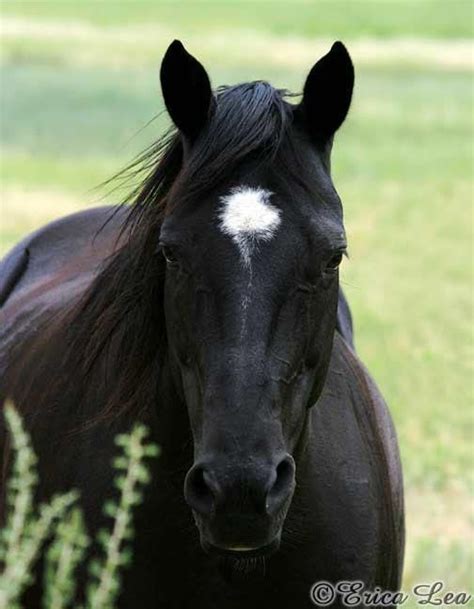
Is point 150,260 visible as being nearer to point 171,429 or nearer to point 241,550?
point 171,429

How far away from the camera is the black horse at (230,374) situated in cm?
341

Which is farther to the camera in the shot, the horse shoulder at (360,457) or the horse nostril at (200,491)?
the horse shoulder at (360,457)

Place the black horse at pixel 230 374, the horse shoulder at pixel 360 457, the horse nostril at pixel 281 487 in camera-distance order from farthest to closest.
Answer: the horse shoulder at pixel 360 457 → the black horse at pixel 230 374 → the horse nostril at pixel 281 487

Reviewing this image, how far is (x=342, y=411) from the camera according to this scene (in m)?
4.27

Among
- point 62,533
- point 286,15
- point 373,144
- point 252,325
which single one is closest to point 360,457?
point 252,325

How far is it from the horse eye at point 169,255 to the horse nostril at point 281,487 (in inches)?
23.3

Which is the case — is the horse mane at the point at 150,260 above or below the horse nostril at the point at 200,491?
above

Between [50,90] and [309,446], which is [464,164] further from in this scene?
[309,446]

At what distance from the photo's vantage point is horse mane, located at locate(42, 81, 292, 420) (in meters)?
3.72

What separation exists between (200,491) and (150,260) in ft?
2.77

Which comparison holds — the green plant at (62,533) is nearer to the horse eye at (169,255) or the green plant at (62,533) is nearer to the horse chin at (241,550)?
the horse chin at (241,550)

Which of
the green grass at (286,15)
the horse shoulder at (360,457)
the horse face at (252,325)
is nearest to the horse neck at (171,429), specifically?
the horse face at (252,325)

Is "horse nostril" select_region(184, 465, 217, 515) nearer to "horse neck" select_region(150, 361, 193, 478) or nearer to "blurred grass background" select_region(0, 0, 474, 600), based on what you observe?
"horse neck" select_region(150, 361, 193, 478)

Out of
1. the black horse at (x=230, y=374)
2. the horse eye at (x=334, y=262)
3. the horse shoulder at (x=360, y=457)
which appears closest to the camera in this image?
the black horse at (x=230, y=374)
